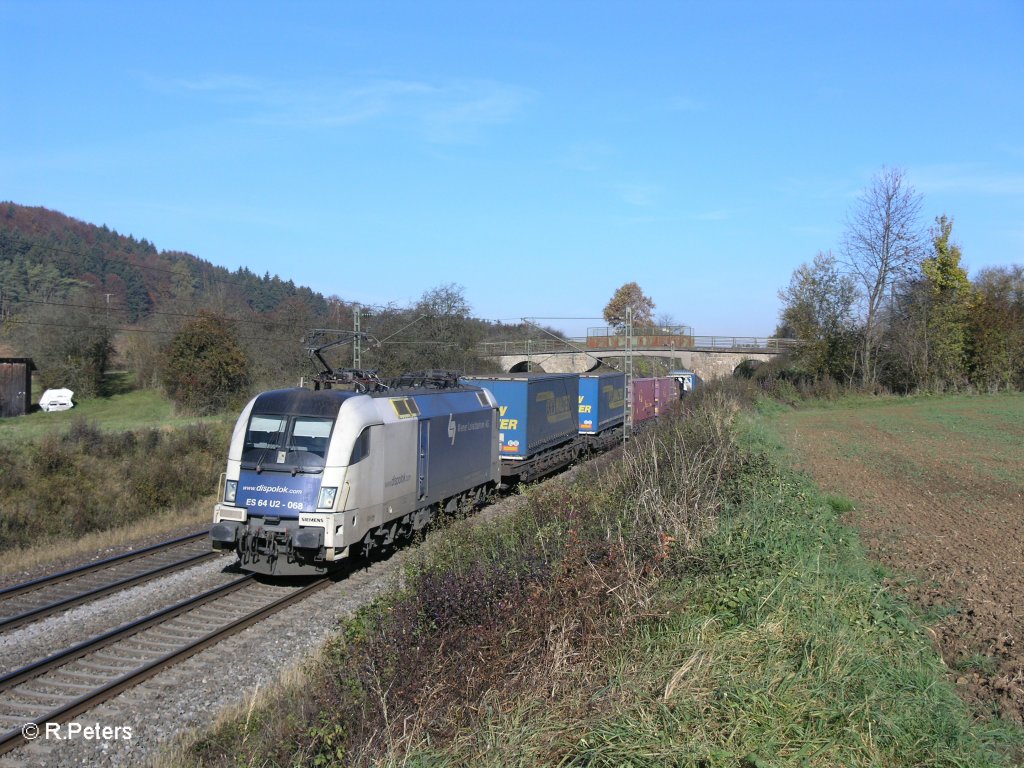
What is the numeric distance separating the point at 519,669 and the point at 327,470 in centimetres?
544

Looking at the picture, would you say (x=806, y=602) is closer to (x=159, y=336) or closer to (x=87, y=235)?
(x=159, y=336)

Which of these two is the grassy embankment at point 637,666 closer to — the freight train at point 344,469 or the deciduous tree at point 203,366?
the freight train at point 344,469

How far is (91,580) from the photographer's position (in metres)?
11.6

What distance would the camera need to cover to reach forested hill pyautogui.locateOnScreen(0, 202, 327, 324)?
198ft

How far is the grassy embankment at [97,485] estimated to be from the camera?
16953mm

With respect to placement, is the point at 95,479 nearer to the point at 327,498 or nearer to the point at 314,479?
the point at 314,479

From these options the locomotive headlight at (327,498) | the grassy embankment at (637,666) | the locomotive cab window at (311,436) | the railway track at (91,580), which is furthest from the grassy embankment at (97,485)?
the grassy embankment at (637,666)

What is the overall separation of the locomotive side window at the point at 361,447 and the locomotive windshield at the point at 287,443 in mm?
394

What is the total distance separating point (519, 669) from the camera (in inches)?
231

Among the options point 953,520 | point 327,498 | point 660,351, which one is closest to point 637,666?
point 327,498

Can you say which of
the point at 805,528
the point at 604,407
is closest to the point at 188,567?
the point at 805,528

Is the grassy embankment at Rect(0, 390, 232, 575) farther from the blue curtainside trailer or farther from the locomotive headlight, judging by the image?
the blue curtainside trailer

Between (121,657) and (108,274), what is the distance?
81.7m

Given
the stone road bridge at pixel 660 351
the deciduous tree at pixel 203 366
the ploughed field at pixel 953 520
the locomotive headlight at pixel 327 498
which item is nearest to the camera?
the ploughed field at pixel 953 520
